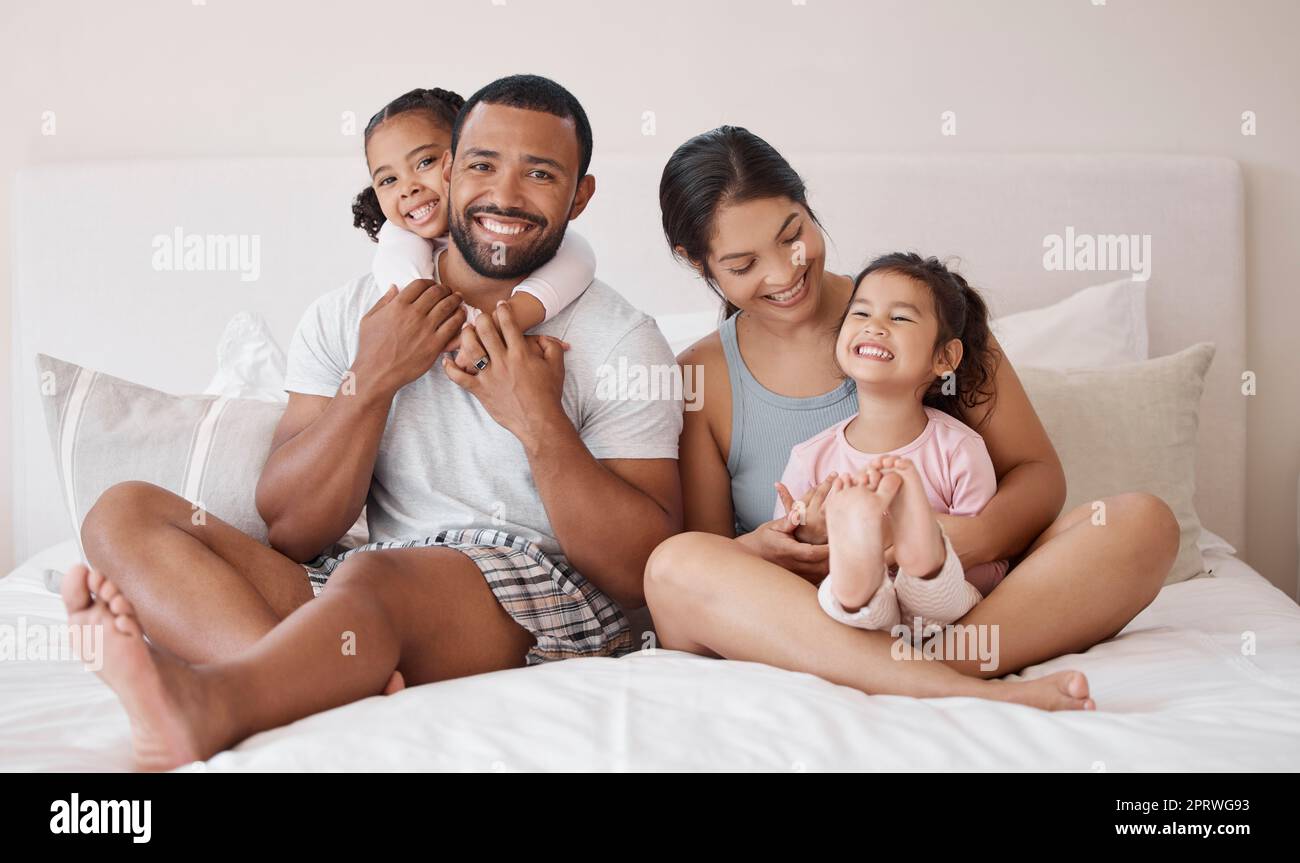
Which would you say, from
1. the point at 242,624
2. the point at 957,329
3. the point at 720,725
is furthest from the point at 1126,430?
the point at 242,624

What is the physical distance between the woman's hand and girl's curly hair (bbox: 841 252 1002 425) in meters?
0.30

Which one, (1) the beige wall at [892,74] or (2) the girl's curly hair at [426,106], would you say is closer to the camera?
(2) the girl's curly hair at [426,106]

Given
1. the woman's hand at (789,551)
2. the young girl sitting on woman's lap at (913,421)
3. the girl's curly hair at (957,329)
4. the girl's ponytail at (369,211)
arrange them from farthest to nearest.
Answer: the girl's ponytail at (369,211)
the girl's curly hair at (957,329)
the woman's hand at (789,551)
the young girl sitting on woman's lap at (913,421)

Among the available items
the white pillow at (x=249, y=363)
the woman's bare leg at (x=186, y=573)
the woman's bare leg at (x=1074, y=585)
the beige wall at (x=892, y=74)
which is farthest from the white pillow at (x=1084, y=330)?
the woman's bare leg at (x=186, y=573)

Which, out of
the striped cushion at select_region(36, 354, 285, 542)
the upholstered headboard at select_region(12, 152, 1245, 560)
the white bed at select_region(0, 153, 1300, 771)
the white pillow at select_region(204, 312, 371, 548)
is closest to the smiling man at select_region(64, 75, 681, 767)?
the striped cushion at select_region(36, 354, 285, 542)

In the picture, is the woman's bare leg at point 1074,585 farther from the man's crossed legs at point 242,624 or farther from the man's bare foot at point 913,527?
the man's crossed legs at point 242,624

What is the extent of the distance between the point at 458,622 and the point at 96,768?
406 millimetres

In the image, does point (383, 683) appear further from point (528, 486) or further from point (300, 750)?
point (528, 486)

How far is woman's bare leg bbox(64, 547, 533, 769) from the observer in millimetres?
927

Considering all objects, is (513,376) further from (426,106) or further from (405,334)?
(426,106)

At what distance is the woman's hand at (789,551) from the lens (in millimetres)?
1330

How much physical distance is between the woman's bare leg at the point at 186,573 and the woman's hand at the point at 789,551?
56cm

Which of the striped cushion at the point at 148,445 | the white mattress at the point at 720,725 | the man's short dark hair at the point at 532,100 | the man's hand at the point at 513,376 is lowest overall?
the white mattress at the point at 720,725

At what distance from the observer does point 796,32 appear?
2.27 meters
